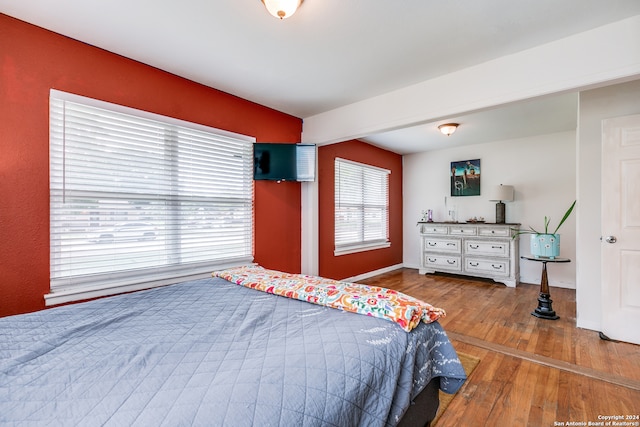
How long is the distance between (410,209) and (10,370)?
6065 millimetres

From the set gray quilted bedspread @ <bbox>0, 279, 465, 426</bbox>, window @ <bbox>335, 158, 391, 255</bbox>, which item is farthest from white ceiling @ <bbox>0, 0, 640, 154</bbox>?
window @ <bbox>335, 158, 391, 255</bbox>

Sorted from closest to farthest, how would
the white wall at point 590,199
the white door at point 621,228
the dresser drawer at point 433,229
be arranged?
the white door at point 621,228
the white wall at point 590,199
the dresser drawer at point 433,229

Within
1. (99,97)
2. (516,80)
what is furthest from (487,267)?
(99,97)

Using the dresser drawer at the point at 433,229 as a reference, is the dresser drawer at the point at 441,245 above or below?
below

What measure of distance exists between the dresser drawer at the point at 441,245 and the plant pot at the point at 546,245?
185 centimetres

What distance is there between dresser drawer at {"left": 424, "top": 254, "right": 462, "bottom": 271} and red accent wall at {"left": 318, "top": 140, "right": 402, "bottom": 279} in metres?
0.72

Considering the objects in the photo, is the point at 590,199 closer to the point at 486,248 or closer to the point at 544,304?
the point at 544,304

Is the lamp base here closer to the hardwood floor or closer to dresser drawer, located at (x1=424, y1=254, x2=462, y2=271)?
dresser drawer, located at (x1=424, y1=254, x2=462, y2=271)

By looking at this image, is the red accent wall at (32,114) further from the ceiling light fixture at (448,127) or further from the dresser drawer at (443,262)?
the dresser drawer at (443,262)

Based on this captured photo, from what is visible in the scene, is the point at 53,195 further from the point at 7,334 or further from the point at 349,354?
the point at 349,354

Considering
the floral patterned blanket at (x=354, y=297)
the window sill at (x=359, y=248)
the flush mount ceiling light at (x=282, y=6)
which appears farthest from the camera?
the window sill at (x=359, y=248)

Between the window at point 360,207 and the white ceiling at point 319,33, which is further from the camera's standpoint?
the window at point 360,207

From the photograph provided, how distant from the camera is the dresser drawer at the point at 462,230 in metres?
5.02

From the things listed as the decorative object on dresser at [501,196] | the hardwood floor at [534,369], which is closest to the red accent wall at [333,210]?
the hardwood floor at [534,369]
